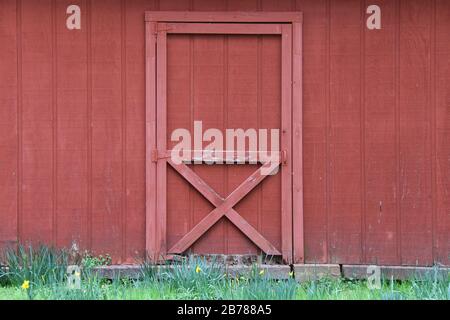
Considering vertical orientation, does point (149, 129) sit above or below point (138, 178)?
above

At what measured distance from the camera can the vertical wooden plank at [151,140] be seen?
21.7ft

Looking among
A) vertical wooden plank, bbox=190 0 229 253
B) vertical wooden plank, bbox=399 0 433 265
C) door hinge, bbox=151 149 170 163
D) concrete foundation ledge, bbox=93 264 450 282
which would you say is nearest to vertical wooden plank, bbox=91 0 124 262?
concrete foundation ledge, bbox=93 264 450 282

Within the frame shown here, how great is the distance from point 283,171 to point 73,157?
1788mm

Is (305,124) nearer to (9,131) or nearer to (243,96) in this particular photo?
(243,96)

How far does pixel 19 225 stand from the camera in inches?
263

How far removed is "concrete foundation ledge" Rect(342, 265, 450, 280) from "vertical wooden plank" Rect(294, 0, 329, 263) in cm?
42

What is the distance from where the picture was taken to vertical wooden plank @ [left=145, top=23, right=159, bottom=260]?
6621 millimetres

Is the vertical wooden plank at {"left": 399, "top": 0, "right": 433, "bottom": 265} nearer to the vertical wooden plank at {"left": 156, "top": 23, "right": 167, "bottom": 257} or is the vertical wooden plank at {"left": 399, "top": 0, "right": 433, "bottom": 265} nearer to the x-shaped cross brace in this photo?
A: the x-shaped cross brace

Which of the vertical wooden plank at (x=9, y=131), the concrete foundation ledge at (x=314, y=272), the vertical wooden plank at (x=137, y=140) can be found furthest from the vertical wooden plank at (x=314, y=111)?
the vertical wooden plank at (x=9, y=131)

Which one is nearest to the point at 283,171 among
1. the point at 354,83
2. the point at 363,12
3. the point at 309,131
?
the point at 309,131

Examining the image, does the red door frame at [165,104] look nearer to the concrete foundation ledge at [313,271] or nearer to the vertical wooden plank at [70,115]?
the concrete foundation ledge at [313,271]
